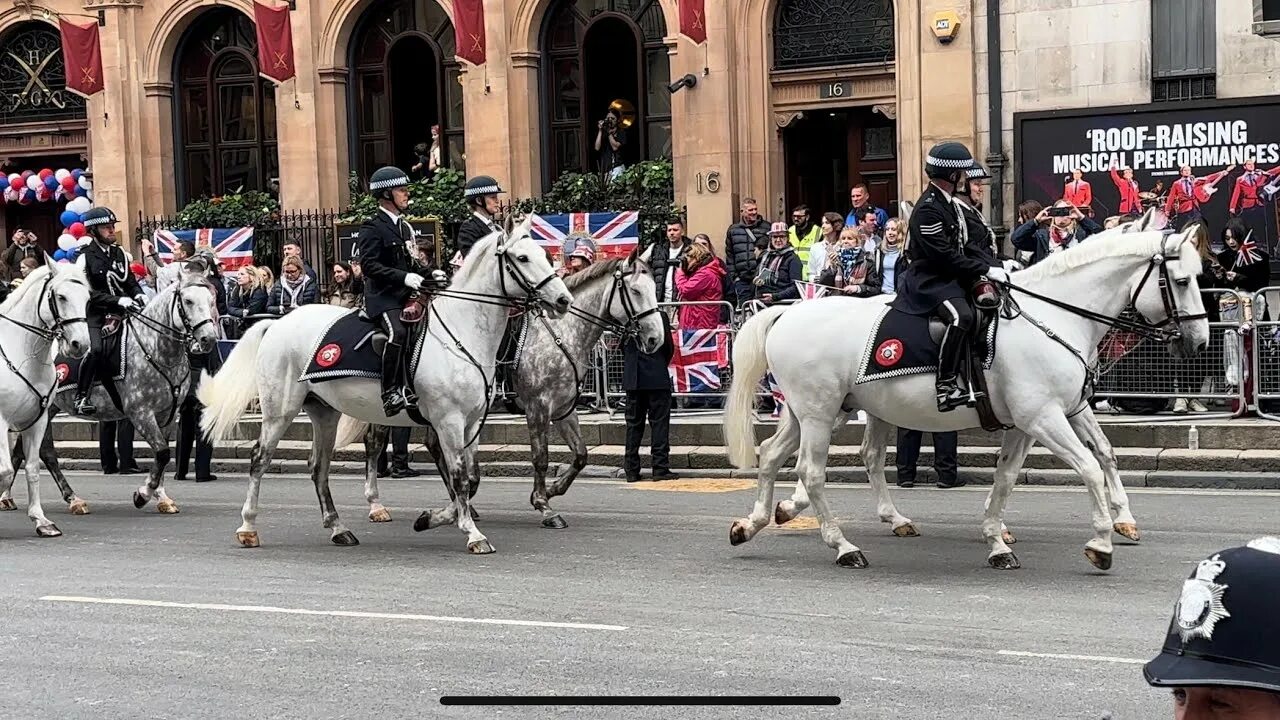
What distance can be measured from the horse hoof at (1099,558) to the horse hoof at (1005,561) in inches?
22.9

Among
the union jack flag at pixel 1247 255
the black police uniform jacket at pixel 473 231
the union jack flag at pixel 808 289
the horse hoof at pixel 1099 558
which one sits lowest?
the horse hoof at pixel 1099 558

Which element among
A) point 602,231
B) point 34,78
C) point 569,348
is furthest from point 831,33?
point 34,78

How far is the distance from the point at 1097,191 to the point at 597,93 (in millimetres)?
8697

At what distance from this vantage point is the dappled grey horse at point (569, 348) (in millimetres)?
14055

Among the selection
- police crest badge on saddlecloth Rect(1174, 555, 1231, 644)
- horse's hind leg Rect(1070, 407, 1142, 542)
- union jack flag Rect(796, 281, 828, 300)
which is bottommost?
horse's hind leg Rect(1070, 407, 1142, 542)

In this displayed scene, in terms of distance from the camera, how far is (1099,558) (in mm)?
10320

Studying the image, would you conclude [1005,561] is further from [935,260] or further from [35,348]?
[35,348]

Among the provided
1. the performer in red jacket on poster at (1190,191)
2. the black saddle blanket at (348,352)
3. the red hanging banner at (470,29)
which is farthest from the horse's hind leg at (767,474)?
the red hanging banner at (470,29)

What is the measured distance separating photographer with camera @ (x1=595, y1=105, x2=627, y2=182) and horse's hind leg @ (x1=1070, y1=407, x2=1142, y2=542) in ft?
52.3

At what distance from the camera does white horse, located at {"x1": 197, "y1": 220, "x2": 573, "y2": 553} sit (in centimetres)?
1225

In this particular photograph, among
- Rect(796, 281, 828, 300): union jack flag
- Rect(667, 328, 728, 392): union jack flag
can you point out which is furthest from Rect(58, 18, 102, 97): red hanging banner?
Rect(796, 281, 828, 300): union jack flag

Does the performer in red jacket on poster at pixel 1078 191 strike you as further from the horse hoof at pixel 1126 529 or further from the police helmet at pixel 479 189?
the horse hoof at pixel 1126 529

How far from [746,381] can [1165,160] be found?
12.0m

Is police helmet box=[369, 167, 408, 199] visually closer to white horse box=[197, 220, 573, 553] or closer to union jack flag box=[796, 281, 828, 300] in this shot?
white horse box=[197, 220, 573, 553]
